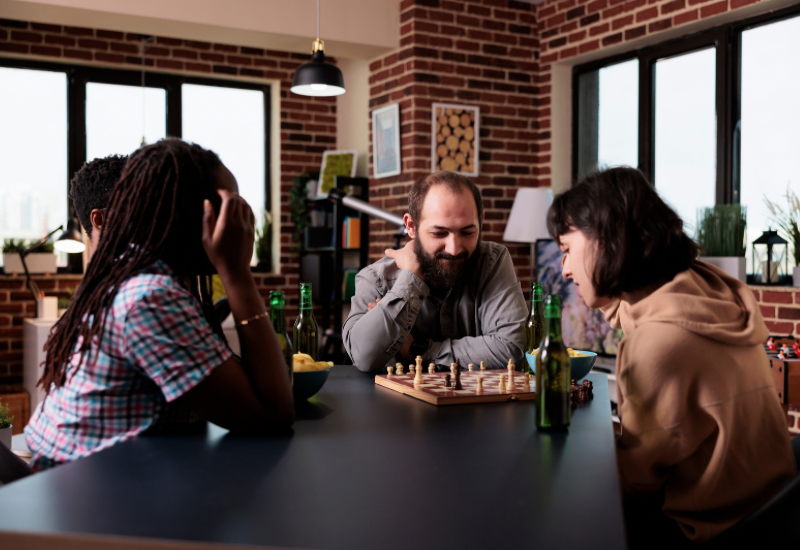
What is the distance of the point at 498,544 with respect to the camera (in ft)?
2.56

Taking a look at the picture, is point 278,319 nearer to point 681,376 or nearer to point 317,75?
point 681,376

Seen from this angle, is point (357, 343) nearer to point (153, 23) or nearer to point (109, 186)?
point (109, 186)

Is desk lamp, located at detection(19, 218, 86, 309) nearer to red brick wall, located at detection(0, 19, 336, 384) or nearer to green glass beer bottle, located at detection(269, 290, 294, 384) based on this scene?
red brick wall, located at detection(0, 19, 336, 384)

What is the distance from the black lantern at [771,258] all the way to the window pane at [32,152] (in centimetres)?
468

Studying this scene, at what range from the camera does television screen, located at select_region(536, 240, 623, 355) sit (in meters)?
4.49

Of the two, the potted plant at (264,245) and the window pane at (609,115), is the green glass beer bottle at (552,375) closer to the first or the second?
the window pane at (609,115)

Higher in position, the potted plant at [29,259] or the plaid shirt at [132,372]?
the potted plant at [29,259]

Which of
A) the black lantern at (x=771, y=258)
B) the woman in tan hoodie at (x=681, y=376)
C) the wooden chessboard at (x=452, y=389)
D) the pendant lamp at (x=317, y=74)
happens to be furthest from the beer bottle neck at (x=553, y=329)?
the black lantern at (x=771, y=258)

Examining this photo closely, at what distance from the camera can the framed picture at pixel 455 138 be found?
4.84 metres

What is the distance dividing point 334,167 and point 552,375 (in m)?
4.81

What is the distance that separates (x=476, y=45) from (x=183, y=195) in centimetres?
408

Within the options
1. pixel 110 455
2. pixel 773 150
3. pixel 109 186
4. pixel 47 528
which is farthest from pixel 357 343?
pixel 773 150

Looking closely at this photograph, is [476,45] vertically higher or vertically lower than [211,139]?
higher

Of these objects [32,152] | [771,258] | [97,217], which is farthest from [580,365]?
[32,152]
